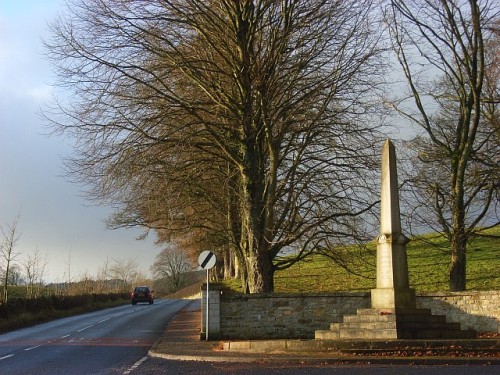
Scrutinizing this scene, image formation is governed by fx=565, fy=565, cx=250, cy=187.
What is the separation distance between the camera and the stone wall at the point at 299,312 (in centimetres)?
1759

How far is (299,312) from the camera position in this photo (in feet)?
58.4

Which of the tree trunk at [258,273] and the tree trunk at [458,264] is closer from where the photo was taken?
the tree trunk at [258,273]

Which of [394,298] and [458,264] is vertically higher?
[458,264]

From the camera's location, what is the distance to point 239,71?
60.7 ft

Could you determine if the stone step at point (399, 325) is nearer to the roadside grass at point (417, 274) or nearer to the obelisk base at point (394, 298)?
the obelisk base at point (394, 298)

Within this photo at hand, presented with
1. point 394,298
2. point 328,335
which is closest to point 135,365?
point 328,335

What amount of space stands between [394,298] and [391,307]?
25 cm

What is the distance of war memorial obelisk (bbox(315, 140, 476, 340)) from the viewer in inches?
→ 546

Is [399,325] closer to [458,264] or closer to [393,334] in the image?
[393,334]

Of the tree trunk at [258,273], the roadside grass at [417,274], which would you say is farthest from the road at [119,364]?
the roadside grass at [417,274]

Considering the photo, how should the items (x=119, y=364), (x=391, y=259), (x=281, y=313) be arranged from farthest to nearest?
(x=281, y=313)
(x=391, y=259)
(x=119, y=364)

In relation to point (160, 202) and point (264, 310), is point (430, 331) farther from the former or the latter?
point (160, 202)

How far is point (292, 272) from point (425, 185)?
1913cm

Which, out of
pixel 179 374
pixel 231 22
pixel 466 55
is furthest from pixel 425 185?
pixel 179 374
